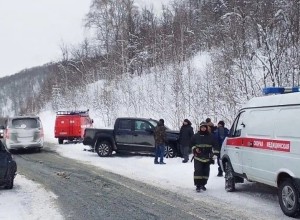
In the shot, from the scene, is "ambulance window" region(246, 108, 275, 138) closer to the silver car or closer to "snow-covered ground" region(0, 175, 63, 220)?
"snow-covered ground" region(0, 175, 63, 220)

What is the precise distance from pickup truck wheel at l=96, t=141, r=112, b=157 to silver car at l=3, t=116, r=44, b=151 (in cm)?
423

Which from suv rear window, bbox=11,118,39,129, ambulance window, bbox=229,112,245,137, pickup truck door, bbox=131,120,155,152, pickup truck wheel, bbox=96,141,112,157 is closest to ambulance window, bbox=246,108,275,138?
ambulance window, bbox=229,112,245,137

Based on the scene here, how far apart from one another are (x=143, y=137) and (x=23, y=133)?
6.64m

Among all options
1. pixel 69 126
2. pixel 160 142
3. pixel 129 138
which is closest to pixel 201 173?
pixel 160 142

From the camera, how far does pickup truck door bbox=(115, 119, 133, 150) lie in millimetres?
19516

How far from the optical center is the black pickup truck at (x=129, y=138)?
18688 mm

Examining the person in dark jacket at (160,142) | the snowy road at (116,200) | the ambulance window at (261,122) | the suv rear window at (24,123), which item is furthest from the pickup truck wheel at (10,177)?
the suv rear window at (24,123)

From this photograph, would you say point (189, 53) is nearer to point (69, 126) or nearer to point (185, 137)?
point (69, 126)

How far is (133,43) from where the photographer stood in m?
47.8

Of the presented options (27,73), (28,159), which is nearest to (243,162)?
(28,159)

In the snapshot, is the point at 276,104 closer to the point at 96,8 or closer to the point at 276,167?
the point at 276,167

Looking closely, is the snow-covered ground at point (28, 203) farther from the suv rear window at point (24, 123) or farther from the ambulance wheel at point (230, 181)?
the suv rear window at point (24, 123)

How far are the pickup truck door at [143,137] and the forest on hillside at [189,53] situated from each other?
425cm

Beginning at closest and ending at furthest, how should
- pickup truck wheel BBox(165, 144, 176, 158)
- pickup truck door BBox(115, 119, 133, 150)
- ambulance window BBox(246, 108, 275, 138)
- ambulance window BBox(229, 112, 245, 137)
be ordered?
ambulance window BBox(246, 108, 275, 138)
ambulance window BBox(229, 112, 245, 137)
pickup truck wheel BBox(165, 144, 176, 158)
pickup truck door BBox(115, 119, 133, 150)
